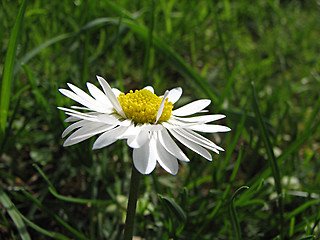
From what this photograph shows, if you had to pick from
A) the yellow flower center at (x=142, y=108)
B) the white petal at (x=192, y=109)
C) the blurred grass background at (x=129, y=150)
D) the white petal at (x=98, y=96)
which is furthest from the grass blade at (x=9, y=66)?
the white petal at (x=192, y=109)

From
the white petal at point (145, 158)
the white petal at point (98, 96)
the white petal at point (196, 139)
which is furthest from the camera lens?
the white petal at point (98, 96)

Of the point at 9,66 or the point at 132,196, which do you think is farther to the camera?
the point at 9,66

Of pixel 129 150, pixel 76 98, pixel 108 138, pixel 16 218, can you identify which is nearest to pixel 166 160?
pixel 108 138

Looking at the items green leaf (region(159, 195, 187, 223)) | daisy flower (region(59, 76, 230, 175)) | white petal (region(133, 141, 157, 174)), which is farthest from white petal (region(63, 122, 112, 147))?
green leaf (region(159, 195, 187, 223))

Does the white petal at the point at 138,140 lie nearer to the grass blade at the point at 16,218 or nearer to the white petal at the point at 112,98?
the white petal at the point at 112,98

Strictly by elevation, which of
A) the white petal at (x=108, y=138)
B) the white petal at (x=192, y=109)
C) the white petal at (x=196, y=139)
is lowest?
the white petal at (x=196, y=139)

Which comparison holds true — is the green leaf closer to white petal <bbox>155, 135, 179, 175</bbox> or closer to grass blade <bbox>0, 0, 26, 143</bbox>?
white petal <bbox>155, 135, 179, 175</bbox>

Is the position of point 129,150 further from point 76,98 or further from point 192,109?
point 76,98

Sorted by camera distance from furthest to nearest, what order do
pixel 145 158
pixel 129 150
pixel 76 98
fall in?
pixel 129 150 < pixel 76 98 < pixel 145 158
